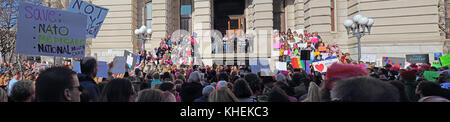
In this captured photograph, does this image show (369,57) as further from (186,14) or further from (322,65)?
(186,14)

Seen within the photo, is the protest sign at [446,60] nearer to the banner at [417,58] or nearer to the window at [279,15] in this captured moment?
the banner at [417,58]

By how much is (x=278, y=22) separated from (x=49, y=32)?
19.0 m

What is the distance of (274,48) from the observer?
18.2 m

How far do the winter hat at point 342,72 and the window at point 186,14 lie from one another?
21.2 metres

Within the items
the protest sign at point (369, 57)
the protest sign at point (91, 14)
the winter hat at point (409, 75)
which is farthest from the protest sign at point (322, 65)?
the protest sign at point (369, 57)

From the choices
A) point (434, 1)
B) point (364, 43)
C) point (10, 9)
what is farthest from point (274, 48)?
point (10, 9)

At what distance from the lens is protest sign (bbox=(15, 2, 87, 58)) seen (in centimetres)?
519

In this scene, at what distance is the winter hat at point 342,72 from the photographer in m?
3.04

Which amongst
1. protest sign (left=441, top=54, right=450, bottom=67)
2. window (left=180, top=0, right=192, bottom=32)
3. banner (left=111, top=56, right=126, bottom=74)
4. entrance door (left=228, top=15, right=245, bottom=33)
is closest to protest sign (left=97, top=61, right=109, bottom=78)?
banner (left=111, top=56, right=126, bottom=74)

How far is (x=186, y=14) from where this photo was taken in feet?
78.4

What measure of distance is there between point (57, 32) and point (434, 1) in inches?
758

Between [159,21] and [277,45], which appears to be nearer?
[277,45]

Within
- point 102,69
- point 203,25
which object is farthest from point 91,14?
point 203,25
